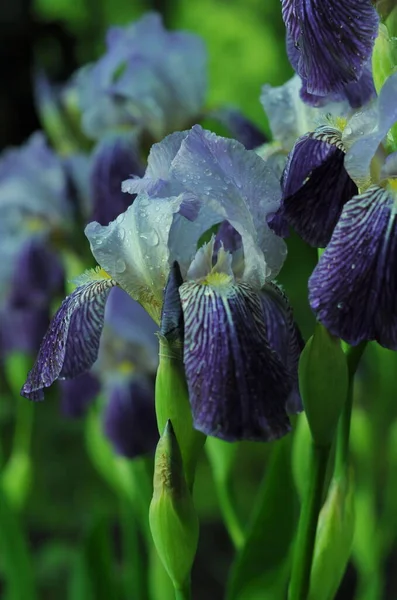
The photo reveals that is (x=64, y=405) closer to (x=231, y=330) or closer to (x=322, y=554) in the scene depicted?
(x=322, y=554)

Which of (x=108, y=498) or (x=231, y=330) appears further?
(x=108, y=498)

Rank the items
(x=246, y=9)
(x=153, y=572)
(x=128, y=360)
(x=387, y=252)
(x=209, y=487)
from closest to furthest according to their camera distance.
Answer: (x=387, y=252) → (x=153, y=572) → (x=128, y=360) → (x=209, y=487) → (x=246, y=9)

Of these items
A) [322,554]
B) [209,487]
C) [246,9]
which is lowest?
[322,554]

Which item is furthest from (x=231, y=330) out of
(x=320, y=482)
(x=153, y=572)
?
(x=153, y=572)

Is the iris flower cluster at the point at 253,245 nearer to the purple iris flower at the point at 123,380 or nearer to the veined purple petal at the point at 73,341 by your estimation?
the veined purple petal at the point at 73,341

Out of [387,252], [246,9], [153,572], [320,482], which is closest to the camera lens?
[387,252]

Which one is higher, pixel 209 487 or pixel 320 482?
pixel 209 487
